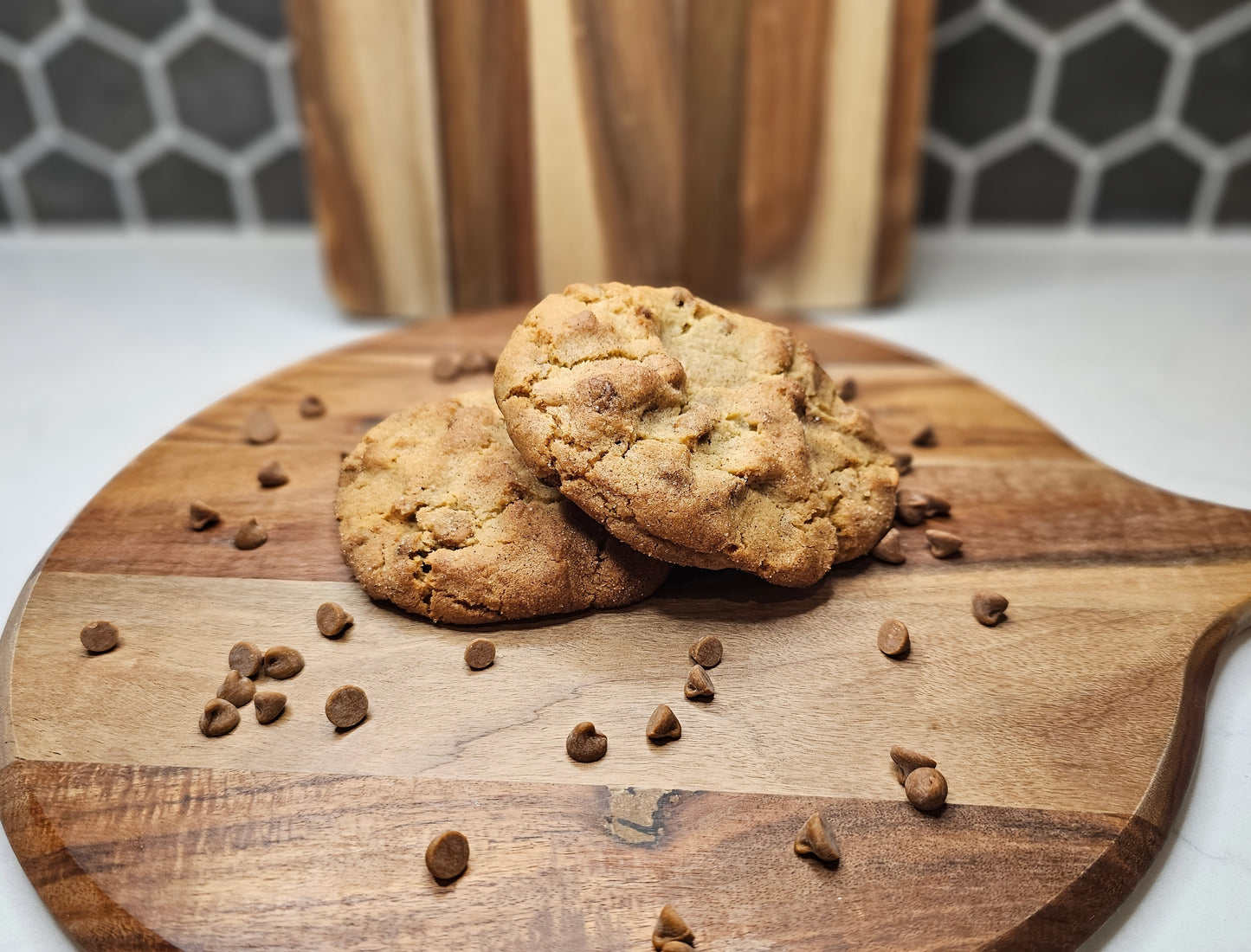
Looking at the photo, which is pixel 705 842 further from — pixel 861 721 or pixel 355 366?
pixel 355 366

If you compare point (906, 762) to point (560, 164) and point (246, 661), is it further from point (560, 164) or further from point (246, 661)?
point (560, 164)

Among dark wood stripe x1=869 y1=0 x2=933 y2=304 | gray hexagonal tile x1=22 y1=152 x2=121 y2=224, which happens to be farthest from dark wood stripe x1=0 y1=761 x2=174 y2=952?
gray hexagonal tile x1=22 y1=152 x2=121 y2=224

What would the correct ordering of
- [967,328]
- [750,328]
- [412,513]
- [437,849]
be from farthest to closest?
[967,328], [750,328], [412,513], [437,849]

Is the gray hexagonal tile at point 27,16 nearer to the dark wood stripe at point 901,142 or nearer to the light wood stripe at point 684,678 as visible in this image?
the light wood stripe at point 684,678

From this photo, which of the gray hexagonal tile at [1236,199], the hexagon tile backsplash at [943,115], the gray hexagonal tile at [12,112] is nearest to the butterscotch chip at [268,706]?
the hexagon tile backsplash at [943,115]

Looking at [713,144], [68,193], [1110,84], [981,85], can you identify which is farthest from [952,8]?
[68,193]

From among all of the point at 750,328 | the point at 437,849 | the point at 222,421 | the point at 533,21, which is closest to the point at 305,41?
the point at 533,21

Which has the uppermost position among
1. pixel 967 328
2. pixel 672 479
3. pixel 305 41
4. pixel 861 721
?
pixel 305 41
